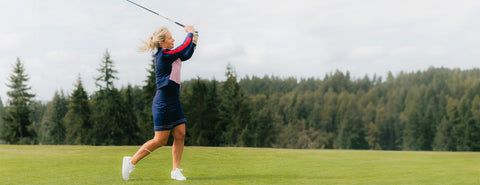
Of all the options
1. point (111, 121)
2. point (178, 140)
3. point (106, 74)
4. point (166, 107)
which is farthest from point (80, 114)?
point (166, 107)

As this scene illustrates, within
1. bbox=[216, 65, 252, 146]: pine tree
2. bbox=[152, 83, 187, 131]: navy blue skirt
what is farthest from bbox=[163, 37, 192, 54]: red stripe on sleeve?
bbox=[216, 65, 252, 146]: pine tree

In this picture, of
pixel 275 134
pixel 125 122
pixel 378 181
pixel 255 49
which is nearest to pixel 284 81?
pixel 255 49

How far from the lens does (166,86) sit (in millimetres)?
5551

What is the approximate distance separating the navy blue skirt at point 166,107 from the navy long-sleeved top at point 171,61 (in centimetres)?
10

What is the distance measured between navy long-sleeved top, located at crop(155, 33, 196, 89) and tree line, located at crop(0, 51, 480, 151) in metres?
46.0

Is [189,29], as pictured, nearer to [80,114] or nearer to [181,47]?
[181,47]

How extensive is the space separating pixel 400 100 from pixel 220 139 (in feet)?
271

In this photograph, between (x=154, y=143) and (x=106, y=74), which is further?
(x=106, y=74)

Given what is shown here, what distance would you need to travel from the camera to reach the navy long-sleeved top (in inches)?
216

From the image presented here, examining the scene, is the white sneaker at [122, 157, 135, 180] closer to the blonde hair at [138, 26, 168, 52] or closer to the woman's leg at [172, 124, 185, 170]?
the woman's leg at [172, 124, 185, 170]

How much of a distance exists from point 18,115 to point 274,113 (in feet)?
168

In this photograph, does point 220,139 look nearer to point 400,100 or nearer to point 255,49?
point 255,49

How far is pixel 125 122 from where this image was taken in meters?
51.6

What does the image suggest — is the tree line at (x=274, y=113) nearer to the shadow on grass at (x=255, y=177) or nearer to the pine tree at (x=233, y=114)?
the pine tree at (x=233, y=114)
